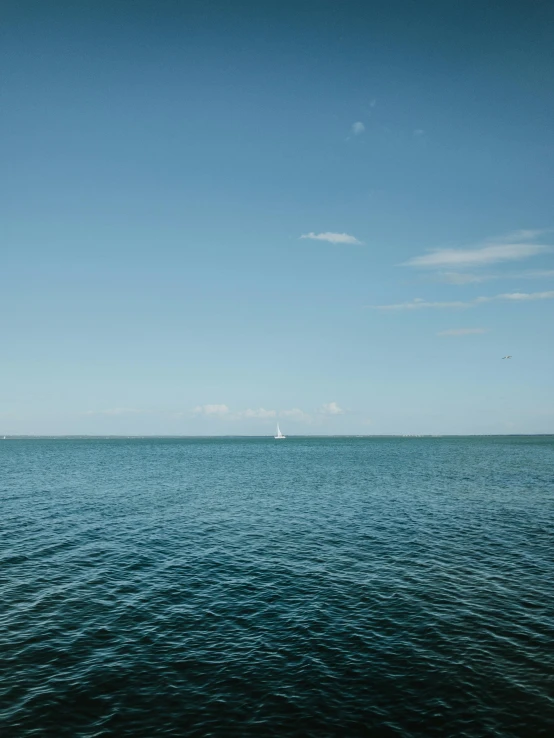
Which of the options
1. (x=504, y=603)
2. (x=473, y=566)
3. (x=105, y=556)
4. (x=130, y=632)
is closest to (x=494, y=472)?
(x=473, y=566)

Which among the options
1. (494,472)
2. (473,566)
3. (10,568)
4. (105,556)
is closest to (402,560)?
(473,566)

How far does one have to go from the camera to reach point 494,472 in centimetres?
12144

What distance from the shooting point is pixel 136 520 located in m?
62.2

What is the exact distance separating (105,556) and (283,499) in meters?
39.8

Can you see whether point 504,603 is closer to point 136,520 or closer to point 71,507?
point 136,520

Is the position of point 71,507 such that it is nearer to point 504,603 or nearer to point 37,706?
point 37,706

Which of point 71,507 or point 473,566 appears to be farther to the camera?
point 71,507

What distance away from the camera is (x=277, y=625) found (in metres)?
30.1

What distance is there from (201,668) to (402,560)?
2449 cm

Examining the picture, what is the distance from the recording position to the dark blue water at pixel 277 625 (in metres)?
21.0

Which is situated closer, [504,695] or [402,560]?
[504,695]

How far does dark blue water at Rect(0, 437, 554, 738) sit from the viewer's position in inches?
827

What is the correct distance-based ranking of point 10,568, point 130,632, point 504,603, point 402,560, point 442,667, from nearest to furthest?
point 442,667 → point 130,632 → point 504,603 → point 10,568 → point 402,560

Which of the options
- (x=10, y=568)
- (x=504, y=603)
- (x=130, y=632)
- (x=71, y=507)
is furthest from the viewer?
(x=71, y=507)
